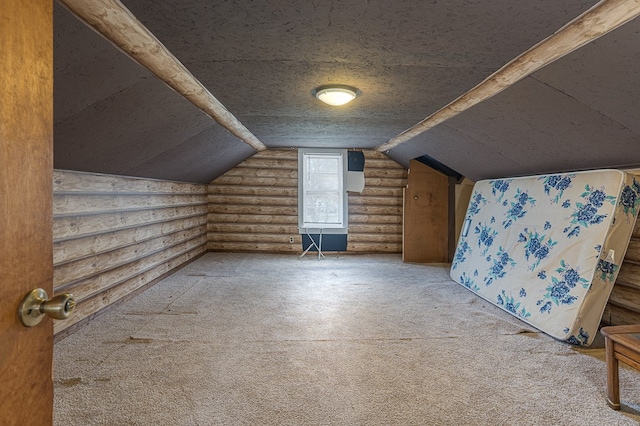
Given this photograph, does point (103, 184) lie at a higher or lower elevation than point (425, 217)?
higher

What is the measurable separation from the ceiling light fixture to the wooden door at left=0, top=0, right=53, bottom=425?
7.06 feet

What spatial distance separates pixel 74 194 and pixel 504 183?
4.42 m

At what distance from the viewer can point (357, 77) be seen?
8.36ft

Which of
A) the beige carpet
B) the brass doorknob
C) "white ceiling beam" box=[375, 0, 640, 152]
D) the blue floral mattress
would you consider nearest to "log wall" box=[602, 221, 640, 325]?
the blue floral mattress

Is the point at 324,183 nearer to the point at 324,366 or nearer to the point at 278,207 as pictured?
Result: the point at 278,207

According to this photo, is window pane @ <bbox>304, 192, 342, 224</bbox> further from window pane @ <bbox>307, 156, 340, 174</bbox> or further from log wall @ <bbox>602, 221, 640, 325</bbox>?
log wall @ <bbox>602, 221, 640, 325</bbox>

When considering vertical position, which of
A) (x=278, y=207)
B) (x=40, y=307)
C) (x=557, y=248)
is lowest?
(x=557, y=248)

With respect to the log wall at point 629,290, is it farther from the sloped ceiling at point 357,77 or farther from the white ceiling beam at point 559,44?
the white ceiling beam at point 559,44

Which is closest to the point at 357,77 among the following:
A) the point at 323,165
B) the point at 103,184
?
the point at 103,184

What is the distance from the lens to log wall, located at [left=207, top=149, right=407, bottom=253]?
631cm

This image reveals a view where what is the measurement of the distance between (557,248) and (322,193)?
4.03 m

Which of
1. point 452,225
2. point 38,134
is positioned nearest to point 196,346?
point 38,134

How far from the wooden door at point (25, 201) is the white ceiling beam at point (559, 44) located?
216 centimetres

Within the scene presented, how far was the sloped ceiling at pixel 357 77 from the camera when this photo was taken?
5.43 ft
